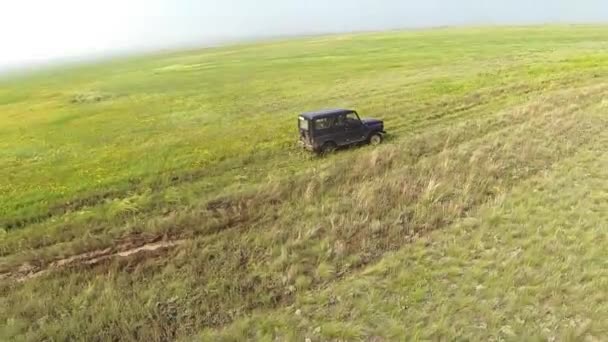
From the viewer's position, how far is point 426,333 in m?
8.46

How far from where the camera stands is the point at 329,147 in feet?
69.8

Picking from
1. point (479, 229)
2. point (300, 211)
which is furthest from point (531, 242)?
point (300, 211)

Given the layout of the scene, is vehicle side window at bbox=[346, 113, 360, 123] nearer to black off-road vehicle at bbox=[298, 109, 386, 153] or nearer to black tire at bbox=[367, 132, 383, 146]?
black off-road vehicle at bbox=[298, 109, 386, 153]

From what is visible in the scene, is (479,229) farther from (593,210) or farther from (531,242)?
(593,210)

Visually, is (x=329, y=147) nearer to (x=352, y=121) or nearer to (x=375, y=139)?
(x=352, y=121)

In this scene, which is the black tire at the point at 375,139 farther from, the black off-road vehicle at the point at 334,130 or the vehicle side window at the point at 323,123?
the vehicle side window at the point at 323,123

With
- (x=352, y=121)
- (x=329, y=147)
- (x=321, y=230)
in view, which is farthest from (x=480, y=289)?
(x=352, y=121)

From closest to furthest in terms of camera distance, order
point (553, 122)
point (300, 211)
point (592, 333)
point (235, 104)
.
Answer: point (592, 333) → point (300, 211) → point (553, 122) → point (235, 104)

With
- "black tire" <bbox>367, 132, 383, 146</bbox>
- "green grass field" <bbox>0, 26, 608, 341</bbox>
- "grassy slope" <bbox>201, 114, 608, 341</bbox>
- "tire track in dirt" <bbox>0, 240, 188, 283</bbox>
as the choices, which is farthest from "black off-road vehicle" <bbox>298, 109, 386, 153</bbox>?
"tire track in dirt" <bbox>0, 240, 188, 283</bbox>

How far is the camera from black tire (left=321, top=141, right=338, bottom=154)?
21141 millimetres

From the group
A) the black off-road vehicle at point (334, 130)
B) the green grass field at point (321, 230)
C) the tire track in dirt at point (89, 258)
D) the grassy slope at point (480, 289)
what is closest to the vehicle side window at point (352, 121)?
the black off-road vehicle at point (334, 130)

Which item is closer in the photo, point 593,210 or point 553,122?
point 593,210

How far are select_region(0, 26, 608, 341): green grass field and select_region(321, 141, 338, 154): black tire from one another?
0.49 metres

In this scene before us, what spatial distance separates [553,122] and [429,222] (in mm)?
13237
